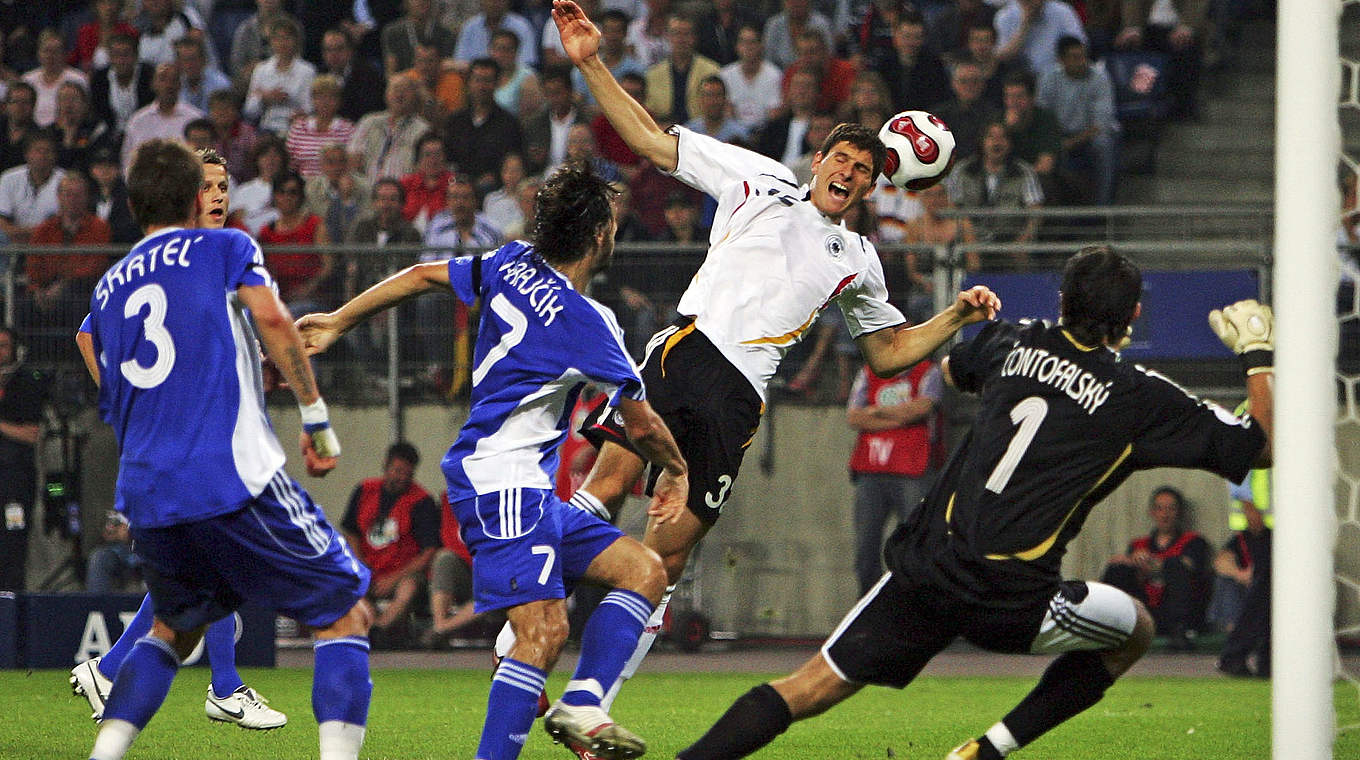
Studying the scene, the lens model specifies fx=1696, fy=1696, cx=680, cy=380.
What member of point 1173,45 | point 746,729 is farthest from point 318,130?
point 746,729

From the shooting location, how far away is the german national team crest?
688 cm

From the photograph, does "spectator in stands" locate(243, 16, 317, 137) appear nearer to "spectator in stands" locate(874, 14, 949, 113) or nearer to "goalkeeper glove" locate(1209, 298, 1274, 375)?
"spectator in stands" locate(874, 14, 949, 113)

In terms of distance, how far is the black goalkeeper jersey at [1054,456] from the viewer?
5.24 metres

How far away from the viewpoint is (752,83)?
589 inches

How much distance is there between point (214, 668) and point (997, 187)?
8209 millimetres

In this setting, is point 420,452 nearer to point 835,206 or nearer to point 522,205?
point 522,205

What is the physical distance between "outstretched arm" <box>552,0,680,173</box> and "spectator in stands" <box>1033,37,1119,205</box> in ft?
26.2

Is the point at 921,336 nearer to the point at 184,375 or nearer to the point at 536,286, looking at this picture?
the point at 536,286

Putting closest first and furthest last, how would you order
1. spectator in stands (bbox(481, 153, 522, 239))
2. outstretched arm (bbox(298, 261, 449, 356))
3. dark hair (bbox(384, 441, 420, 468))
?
1. outstretched arm (bbox(298, 261, 449, 356))
2. dark hair (bbox(384, 441, 420, 468))
3. spectator in stands (bbox(481, 153, 522, 239))

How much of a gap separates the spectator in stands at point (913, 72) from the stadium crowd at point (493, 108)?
20 mm

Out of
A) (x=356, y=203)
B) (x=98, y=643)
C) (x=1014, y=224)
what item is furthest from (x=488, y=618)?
(x=1014, y=224)

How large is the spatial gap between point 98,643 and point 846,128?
20.6 feet

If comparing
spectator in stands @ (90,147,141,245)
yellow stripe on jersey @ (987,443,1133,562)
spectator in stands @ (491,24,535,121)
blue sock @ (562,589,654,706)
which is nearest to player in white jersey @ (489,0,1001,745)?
blue sock @ (562,589,654,706)

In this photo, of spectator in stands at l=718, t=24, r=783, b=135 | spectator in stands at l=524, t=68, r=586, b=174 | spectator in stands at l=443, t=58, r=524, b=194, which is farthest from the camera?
spectator in stands at l=718, t=24, r=783, b=135
